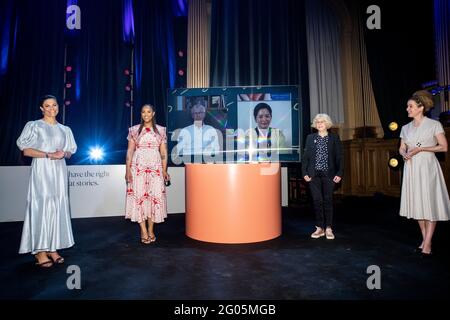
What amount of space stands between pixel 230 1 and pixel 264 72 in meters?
1.52

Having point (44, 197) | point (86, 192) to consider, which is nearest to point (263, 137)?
point (86, 192)

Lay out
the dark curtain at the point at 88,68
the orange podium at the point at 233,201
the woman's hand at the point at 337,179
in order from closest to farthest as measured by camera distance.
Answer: the orange podium at the point at 233,201 → the woman's hand at the point at 337,179 → the dark curtain at the point at 88,68

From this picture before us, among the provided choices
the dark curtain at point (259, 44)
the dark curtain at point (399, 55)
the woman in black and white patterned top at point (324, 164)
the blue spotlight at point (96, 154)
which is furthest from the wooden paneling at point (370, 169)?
the blue spotlight at point (96, 154)

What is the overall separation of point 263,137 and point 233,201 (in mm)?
2447

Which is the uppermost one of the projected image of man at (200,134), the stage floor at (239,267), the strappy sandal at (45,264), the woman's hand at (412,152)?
the projected image of man at (200,134)

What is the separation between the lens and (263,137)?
193 inches

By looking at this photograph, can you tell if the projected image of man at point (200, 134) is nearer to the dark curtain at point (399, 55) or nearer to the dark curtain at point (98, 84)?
the dark curtain at point (98, 84)

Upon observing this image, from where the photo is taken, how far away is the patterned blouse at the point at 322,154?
285 cm

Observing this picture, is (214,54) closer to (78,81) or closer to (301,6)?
(301,6)

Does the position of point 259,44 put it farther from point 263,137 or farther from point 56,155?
point 56,155

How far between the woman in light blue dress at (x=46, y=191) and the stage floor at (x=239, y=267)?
0.60ft

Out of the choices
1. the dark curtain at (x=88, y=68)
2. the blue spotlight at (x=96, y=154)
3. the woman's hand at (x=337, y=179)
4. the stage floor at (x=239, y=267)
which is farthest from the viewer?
the blue spotlight at (x=96, y=154)

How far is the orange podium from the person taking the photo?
2.66 meters
